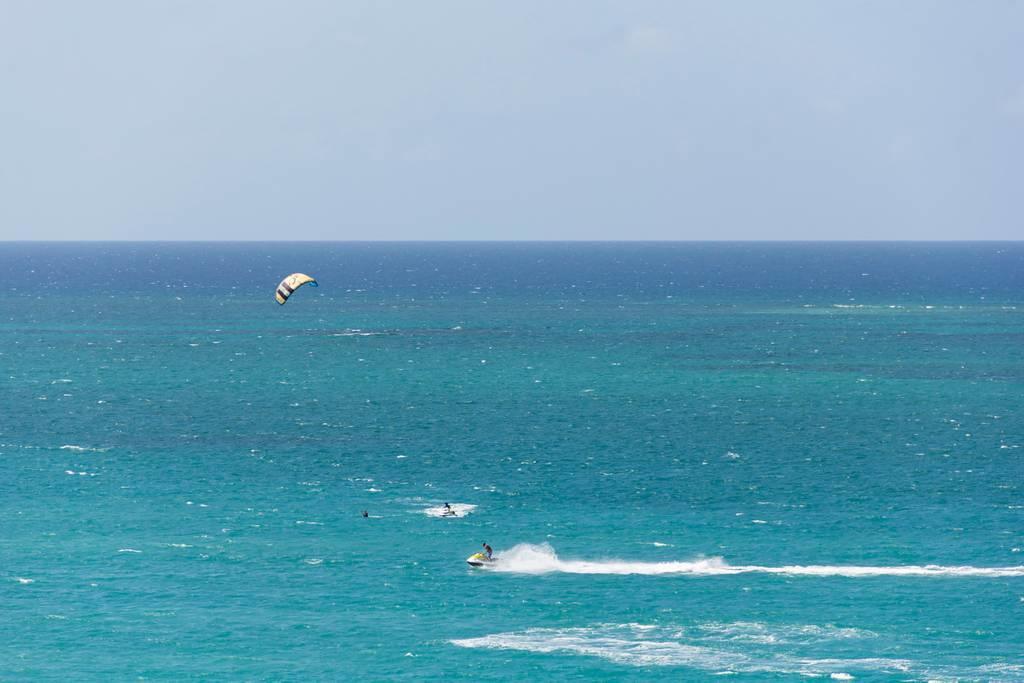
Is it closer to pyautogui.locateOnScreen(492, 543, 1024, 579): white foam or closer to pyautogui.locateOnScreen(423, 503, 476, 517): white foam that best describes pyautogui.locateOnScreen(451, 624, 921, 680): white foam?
pyautogui.locateOnScreen(492, 543, 1024, 579): white foam

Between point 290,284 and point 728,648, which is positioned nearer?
point 728,648

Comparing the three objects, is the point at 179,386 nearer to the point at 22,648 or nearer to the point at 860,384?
the point at 860,384

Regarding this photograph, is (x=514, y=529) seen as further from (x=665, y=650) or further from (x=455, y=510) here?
(x=665, y=650)

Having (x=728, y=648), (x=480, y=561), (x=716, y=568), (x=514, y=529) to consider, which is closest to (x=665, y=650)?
(x=728, y=648)

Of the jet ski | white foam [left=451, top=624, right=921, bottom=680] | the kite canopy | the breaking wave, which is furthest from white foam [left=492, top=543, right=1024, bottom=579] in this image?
the kite canopy

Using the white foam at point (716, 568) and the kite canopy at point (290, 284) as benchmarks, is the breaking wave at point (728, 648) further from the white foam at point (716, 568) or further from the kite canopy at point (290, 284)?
the kite canopy at point (290, 284)

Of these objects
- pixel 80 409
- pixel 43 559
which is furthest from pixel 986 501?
pixel 80 409

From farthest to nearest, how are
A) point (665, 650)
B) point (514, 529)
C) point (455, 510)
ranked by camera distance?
point (455, 510) → point (514, 529) → point (665, 650)
